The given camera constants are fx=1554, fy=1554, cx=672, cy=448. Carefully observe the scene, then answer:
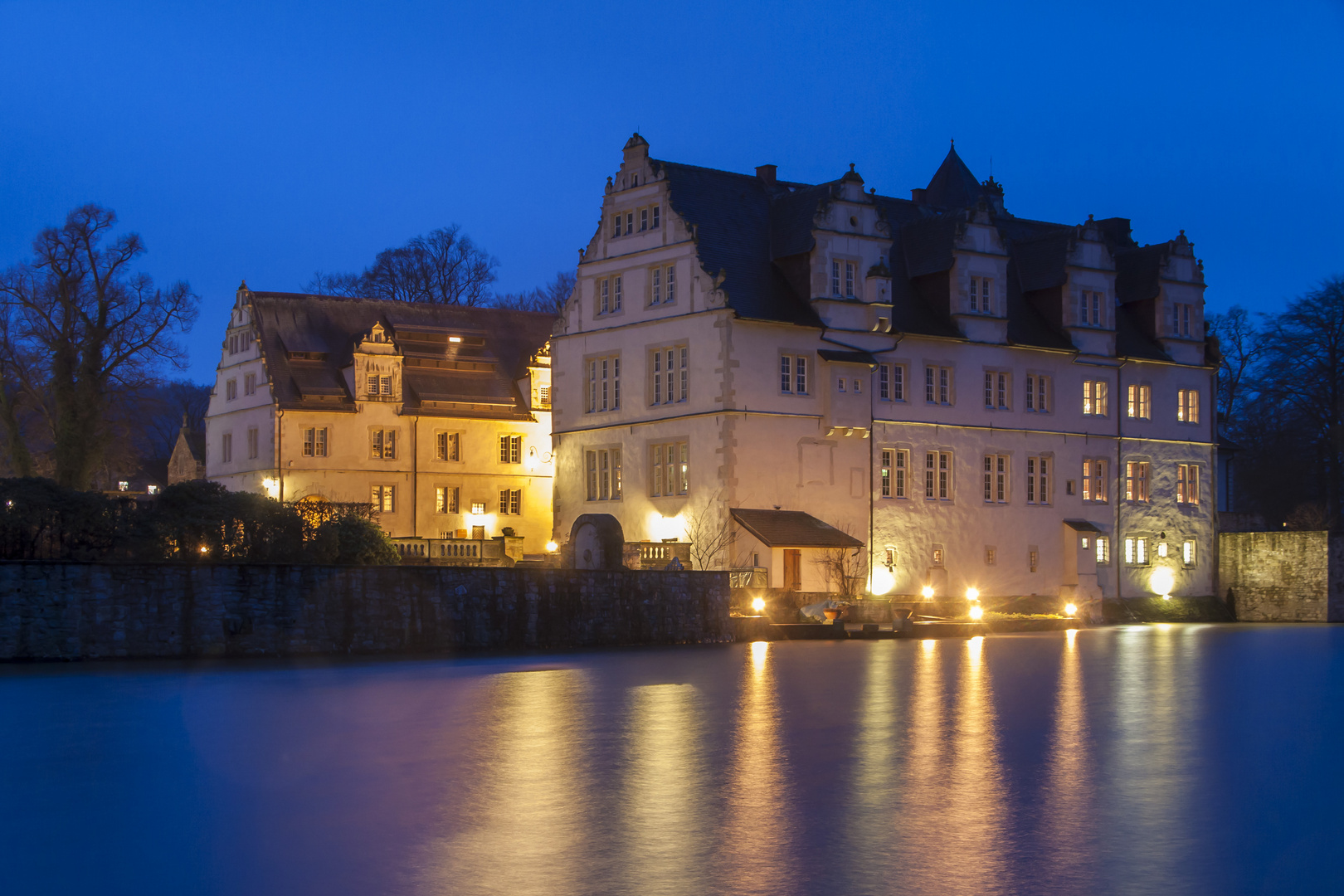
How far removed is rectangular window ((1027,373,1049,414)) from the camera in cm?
5909

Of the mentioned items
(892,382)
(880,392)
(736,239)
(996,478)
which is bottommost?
(996,478)

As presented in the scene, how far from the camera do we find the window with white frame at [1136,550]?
201ft

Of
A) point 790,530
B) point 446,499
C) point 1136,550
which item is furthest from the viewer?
point 446,499

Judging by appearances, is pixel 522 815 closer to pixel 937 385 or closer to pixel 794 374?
pixel 794 374

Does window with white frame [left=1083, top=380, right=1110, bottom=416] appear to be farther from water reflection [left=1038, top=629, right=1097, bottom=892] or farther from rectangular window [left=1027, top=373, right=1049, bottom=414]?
water reflection [left=1038, top=629, right=1097, bottom=892]

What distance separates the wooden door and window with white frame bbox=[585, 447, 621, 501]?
759 cm

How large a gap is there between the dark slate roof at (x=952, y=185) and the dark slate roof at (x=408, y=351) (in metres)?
20.7

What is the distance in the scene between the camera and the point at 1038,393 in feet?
195

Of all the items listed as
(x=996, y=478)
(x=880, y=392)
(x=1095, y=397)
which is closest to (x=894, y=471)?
(x=880, y=392)

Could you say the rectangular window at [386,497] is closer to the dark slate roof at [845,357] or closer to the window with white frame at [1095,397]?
the dark slate roof at [845,357]

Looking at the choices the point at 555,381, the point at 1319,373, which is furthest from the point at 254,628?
the point at 1319,373

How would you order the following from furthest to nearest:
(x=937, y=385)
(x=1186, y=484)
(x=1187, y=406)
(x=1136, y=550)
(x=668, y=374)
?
(x=1187, y=406) → (x=1186, y=484) → (x=1136, y=550) → (x=937, y=385) → (x=668, y=374)

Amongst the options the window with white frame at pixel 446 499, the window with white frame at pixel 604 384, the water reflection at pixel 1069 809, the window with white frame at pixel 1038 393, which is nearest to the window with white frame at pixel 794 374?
the window with white frame at pixel 604 384

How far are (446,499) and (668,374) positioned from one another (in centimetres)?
2138
